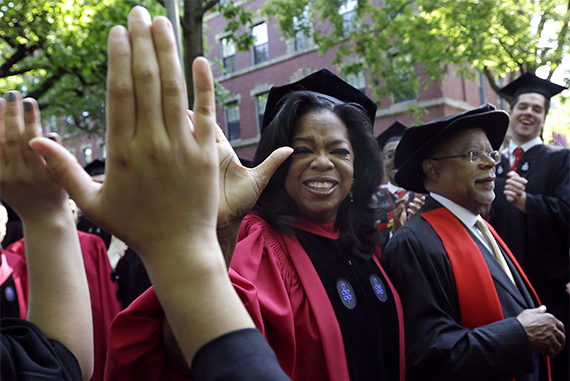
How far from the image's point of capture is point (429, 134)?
9.09ft

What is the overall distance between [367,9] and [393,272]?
10179mm

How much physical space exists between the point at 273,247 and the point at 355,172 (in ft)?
2.77

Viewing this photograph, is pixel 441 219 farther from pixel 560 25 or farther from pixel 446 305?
pixel 560 25

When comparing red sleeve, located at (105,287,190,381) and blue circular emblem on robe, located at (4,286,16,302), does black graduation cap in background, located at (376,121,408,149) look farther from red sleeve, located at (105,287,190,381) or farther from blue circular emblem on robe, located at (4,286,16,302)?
red sleeve, located at (105,287,190,381)

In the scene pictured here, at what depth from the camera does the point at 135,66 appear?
0.72 m

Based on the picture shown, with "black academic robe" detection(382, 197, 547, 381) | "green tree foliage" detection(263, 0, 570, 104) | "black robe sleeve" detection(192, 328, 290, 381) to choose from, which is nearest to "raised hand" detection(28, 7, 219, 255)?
"black robe sleeve" detection(192, 328, 290, 381)

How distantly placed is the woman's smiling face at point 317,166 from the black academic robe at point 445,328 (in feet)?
1.57

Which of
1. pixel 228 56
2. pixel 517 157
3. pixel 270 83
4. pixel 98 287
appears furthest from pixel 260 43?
pixel 98 287

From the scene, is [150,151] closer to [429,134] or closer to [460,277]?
[460,277]

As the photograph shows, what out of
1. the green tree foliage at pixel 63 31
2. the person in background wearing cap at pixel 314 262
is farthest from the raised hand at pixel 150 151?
the green tree foliage at pixel 63 31

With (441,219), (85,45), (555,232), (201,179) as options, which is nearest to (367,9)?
(85,45)

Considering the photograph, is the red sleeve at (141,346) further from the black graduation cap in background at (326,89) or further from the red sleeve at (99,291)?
the red sleeve at (99,291)

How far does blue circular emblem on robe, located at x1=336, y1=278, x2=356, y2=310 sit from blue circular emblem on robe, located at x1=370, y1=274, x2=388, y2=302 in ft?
0.53

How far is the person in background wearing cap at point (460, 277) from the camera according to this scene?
209 cm
